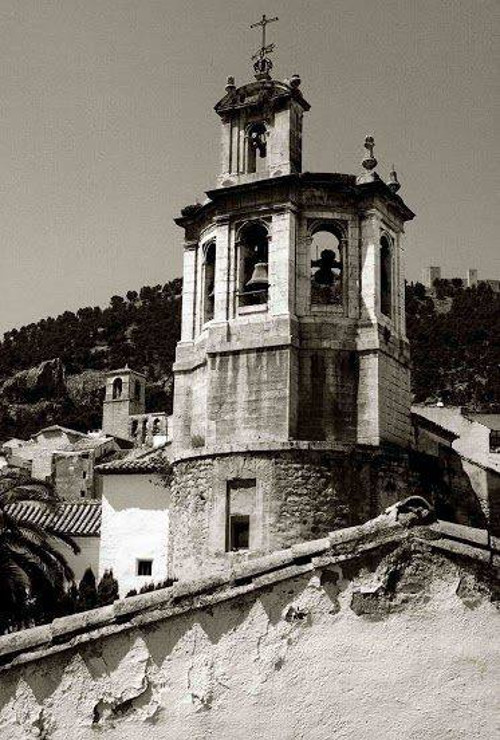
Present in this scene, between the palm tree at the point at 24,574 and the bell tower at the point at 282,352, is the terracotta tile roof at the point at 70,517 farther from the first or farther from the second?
the bell tower at the point at 282,352

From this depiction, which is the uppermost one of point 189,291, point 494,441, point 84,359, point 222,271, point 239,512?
point 84,359

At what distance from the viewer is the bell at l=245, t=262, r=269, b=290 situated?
788 inches

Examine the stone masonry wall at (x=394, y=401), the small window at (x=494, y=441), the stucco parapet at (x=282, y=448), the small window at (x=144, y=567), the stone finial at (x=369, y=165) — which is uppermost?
the stone finial at (x=369, y=165)

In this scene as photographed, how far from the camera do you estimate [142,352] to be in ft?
326

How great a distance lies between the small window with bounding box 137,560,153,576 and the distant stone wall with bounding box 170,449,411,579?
6249 mm

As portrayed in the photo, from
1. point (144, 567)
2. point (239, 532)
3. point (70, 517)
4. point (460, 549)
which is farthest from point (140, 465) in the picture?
point (460, 549)

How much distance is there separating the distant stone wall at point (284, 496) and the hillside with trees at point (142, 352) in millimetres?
55533

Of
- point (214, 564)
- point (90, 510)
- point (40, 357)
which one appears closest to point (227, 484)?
point (214, 564)

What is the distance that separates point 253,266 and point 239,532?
234 inches

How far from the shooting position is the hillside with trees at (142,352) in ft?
261

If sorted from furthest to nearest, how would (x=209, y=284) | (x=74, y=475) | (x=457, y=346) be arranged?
(x=457, y=346) < (x=74, y=475) < (x=209, y=284)

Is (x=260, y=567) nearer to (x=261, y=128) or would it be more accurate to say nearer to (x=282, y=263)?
(x=282, y=263)

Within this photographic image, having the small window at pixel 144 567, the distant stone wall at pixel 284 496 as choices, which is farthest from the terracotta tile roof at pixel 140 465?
the distant stone wall at pixel 284 496

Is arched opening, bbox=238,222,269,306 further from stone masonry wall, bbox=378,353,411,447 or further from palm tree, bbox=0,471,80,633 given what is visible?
palm tree, bbox=0,471,80,633
